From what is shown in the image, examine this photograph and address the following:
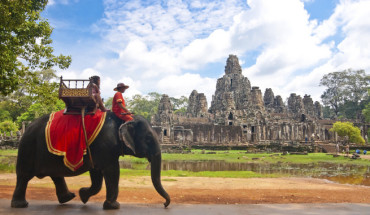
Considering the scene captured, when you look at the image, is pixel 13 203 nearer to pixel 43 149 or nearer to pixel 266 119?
pixel 43 149

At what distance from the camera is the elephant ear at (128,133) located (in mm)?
6004

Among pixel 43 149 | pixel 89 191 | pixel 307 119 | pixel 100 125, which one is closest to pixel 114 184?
pixel 89 191

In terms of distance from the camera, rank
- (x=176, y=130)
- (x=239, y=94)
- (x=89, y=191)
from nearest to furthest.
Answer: (x=89, y=191) → (x=176, y=130) → (x=239, y=94)

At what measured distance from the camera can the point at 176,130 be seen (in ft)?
163

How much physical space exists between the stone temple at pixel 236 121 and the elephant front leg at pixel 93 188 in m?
37.5

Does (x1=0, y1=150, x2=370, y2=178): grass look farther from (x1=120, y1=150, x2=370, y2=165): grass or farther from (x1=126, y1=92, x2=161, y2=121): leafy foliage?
(x1=126, y1=92, x2=161, y2=121): leafy foliage

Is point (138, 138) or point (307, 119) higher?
point (307, 119)

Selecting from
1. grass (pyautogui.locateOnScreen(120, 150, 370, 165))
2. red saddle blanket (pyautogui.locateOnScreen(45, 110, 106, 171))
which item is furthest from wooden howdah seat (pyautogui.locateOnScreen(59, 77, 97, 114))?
grass (pyautogui.locateOnScreen(120, 150, 370, 165))

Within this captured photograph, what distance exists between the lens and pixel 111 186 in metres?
5.88

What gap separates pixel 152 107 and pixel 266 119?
36.6 m

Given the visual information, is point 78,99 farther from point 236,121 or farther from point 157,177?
point 236,121

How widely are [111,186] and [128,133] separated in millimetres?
1088

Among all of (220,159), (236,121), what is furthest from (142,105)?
(220,159)

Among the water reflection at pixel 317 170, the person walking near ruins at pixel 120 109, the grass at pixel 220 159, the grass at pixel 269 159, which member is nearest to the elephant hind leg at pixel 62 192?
the person walking near ruins at pixel 120 109
